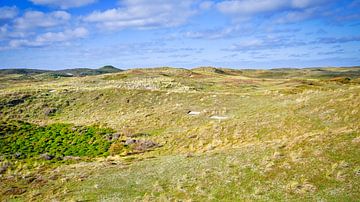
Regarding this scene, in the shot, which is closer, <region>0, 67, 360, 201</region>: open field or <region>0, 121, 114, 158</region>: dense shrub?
<region>0, 67, 360, 201</region>: open field

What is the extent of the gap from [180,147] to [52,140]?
19219 millimetres

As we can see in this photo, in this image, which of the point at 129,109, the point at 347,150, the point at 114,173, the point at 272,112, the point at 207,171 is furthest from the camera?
the point at 129,109

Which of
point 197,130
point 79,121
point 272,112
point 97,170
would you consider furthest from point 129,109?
point 97,170

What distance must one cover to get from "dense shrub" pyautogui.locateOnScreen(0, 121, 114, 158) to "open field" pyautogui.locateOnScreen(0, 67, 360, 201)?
0.14m

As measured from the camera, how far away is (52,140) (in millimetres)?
47844

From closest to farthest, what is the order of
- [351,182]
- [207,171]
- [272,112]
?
[351,182] → [207,171] → [272,112]

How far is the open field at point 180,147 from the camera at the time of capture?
23.1 meters

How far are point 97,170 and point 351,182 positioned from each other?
19735 mm

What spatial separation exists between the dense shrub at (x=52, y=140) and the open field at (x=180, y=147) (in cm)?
14

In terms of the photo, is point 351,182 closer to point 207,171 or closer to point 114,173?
point 207,171

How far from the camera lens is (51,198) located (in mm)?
24750

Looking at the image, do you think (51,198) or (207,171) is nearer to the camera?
(51,198)

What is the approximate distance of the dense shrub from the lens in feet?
141

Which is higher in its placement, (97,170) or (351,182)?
(351,182)
